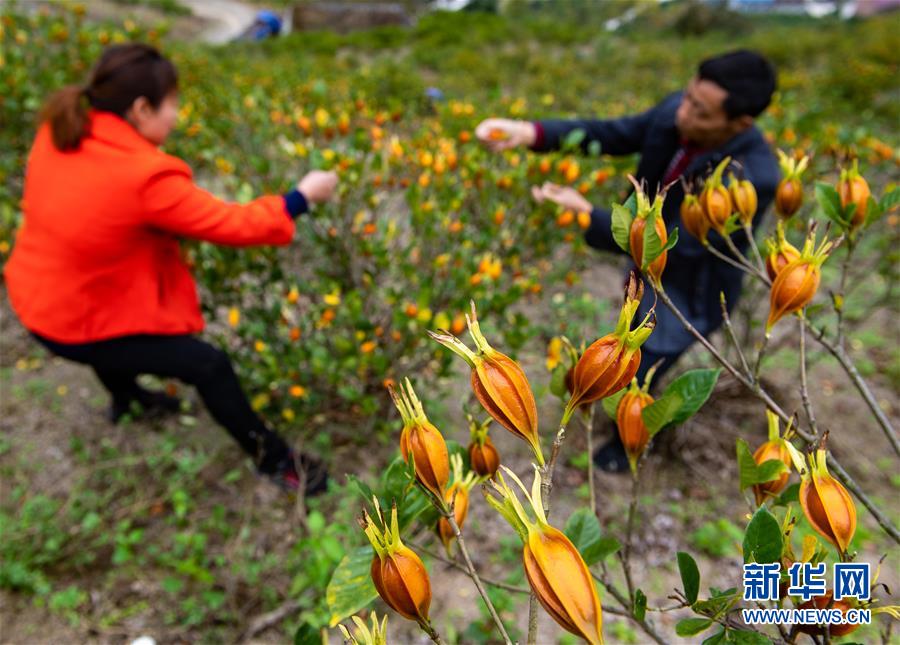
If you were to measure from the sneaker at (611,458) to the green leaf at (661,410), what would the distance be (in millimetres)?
1849

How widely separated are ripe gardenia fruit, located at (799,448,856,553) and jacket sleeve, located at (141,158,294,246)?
1.62 m

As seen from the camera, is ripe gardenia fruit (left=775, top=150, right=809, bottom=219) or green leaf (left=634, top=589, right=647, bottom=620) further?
ripe gardenia fruit (left=775, top=150, right=809, bottom=219)

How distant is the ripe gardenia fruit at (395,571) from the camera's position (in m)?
0.55

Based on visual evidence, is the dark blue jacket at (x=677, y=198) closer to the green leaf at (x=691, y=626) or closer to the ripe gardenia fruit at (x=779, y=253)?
the ripe gardenia fruit at (x=779, y=253)

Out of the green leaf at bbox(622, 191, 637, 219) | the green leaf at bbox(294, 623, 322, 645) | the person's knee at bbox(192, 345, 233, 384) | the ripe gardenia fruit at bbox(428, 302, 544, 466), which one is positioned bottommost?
the person's knee at bbox(192, 345, 233, 384)

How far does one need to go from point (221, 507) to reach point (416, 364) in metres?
0.96

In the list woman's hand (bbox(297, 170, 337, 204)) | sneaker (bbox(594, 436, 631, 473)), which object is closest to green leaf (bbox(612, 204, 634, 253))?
woman's hand (bbox(297, 170, 337, 204))

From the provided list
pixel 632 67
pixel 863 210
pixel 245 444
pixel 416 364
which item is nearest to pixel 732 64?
pixel 863 210

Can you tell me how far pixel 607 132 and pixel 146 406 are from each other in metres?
2.53

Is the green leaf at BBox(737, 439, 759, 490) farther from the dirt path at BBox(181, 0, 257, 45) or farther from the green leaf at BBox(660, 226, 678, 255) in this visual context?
the dirt path at BBox(181, 0, 257, 45)


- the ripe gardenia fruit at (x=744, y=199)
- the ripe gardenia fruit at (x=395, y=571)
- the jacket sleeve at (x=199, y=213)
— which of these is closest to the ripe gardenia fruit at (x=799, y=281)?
the ripe gardenia fruit at (x=744, y=199)

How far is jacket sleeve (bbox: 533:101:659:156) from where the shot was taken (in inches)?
97.7

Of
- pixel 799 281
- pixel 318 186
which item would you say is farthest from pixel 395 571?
pixel 318 186

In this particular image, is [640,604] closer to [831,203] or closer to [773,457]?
[773,457]
